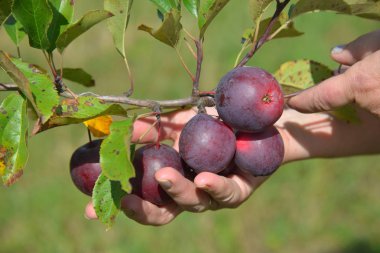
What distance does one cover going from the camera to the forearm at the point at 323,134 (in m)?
1.87

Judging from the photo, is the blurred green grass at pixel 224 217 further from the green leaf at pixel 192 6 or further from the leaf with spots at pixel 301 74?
the green leaf at pixel 192 6

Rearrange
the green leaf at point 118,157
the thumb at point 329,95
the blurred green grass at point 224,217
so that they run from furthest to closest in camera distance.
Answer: the blurred green grass at point 224,217, the thumb at point 329,95, the green leaf at point 118,157

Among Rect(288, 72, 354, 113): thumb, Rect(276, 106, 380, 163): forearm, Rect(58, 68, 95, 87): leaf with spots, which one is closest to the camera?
Rect(288, 72, 354, 113): thumb

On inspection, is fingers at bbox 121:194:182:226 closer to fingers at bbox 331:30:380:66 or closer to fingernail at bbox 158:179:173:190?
fingernail at bbox 158:179:173:190

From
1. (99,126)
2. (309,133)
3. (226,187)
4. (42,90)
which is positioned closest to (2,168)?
(42,90)

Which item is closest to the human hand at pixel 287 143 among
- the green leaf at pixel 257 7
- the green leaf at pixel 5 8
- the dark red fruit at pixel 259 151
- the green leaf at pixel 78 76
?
the dark red fruit at pixel 259 151

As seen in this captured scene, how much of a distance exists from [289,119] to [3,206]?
2.25 metres

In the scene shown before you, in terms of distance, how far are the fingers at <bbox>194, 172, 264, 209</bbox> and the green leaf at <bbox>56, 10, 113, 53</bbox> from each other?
0.43m

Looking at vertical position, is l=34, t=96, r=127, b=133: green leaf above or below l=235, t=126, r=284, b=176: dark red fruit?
above

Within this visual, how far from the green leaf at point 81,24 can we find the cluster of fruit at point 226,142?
0.30m

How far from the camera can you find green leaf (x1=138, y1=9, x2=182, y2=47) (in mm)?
1216

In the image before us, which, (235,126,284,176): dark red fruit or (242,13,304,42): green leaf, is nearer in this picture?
(235,126,284,176): dark red fruit

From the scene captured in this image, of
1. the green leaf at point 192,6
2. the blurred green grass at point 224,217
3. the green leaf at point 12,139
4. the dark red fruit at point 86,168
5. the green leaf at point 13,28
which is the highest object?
the green leaf at point 192,6

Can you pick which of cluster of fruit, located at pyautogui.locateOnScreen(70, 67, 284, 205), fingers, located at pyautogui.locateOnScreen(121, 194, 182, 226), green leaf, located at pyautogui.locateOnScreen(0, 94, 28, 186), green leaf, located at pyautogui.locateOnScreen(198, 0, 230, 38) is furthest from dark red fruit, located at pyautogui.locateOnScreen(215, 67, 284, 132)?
green leaf, located at pyautogui.locateOnScreen(0, 94, 28, 186)
